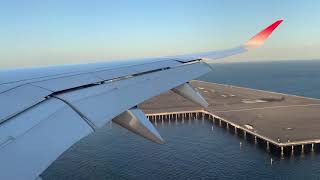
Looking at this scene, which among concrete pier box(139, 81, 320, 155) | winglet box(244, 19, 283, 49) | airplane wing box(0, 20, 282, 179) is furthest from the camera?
concrete pier box(139, 81, 320, 155)

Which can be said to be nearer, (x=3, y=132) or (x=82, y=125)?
(x=3, y=132)

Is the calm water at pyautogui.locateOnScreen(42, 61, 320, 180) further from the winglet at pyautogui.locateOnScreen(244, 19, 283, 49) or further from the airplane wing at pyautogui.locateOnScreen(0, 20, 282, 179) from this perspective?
the airplane wing at pyautogui.locateOnScreen(0, 20, 282, 179)

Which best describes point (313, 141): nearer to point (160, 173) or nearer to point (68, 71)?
point (160, 173)

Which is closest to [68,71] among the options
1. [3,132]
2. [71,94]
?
[71,94]

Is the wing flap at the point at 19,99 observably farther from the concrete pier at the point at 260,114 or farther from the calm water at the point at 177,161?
the concrete pier at the point at 260,114

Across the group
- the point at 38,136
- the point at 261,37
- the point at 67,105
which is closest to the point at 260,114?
the point at 261,37

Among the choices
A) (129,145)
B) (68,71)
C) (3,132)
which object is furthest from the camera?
(129,145)

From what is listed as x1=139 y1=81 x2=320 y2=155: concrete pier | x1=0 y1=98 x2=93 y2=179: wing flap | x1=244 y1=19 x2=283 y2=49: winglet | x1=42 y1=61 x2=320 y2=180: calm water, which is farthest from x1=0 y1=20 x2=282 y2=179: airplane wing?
x1=139 y1=81 x2=320 y2=155: concrete pier
